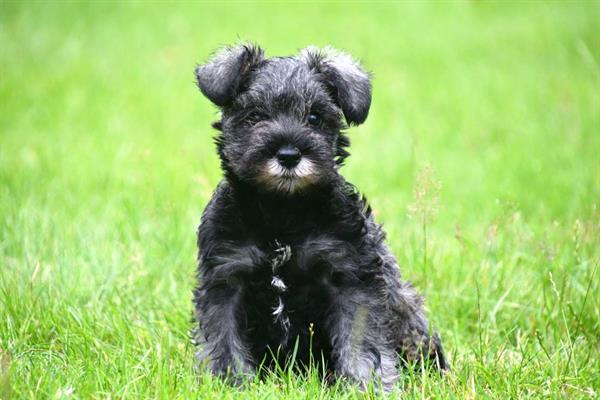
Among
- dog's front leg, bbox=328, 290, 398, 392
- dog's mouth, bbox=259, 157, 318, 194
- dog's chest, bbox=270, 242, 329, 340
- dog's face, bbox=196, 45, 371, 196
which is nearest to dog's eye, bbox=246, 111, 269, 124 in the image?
dog's face, bbox=196, 45, 371, 196

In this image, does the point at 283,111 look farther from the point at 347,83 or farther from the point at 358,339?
the point at 358,339

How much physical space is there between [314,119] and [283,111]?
199 millimetres

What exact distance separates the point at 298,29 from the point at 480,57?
327cm

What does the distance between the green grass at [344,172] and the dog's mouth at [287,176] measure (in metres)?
0.96

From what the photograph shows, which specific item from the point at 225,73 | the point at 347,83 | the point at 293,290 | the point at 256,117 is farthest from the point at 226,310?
the point at 347,83

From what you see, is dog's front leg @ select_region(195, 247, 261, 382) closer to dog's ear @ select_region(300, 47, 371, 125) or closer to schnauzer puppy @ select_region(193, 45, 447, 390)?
schnauzer puppy @ select_region(193, 45, 447, 390)

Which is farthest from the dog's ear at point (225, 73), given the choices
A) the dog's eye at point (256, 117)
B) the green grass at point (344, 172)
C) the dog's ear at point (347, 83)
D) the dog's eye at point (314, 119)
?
the green grass at point (344, 172)

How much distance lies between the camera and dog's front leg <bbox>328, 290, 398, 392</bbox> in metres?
4.56

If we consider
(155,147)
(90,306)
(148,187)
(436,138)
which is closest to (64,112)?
(155,147)

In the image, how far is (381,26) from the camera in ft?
54.2

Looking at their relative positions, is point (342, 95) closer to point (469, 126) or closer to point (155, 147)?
point (155, 147)

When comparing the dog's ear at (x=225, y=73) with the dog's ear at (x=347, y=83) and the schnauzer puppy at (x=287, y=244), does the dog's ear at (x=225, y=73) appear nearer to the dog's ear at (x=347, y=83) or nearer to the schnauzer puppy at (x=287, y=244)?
the schnauzer puppy at (x=287, y=244)

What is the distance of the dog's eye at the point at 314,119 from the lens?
4.87 meters

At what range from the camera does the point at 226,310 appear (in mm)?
4621
